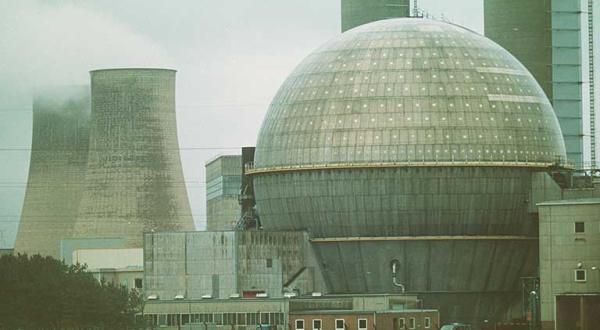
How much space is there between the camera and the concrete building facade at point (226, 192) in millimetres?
155500

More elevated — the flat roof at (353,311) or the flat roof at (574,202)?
the flat roof at (574,202)

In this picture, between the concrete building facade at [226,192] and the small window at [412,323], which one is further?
the concrete building facade at [226,192]

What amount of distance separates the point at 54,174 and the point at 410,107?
47.7 m

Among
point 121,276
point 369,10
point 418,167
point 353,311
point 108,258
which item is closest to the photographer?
point 353,311

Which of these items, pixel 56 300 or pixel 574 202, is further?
pixel 574 202

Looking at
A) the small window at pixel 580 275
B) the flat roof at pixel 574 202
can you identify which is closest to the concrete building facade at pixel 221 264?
the flat roof at pixel 574 202

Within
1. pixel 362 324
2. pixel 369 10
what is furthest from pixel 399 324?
pixel 369 10

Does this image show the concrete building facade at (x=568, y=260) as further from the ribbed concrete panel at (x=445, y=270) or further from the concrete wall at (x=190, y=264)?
the concrete wall at (x=190, y=264)

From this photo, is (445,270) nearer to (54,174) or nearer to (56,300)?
(56,300)

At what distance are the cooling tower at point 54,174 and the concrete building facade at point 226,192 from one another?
13345mm

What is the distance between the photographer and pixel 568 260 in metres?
94.1

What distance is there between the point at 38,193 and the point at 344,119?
4437cm

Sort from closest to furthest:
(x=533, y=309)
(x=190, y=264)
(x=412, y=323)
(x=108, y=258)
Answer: (x=412, y=323), (x=533, y=309), (x=190, y=264), (x=108, y=258)

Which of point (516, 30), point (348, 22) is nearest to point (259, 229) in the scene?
point (516, 30)
